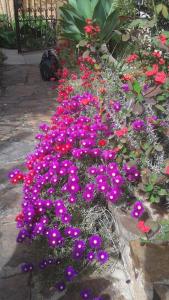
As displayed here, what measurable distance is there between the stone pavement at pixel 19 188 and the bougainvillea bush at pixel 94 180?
0.11m

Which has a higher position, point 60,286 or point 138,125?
point 138,125

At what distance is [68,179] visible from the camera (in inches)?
109

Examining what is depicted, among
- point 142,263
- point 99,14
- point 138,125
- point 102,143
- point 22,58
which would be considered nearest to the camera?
point 142,263

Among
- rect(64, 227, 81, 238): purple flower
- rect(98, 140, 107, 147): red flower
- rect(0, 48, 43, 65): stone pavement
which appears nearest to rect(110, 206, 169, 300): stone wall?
rect(64, 227, 81, 238): purple flower

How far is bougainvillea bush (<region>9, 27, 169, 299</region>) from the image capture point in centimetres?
252

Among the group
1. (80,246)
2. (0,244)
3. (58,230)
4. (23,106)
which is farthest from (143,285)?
(23,106)

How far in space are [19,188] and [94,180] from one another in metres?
0.89

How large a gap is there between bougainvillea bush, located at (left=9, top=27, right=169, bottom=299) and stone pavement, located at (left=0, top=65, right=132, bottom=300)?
0.11 m

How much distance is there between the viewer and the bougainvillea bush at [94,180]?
8.27 ft

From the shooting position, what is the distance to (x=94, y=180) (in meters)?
2.90

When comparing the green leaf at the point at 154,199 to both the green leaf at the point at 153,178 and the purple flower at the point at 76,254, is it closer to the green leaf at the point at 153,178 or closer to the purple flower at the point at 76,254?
the green leaf at the point at 153,178

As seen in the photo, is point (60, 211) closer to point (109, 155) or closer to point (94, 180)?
point (94, 180)

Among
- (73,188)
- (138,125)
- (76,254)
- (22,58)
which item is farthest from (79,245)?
(22,58)

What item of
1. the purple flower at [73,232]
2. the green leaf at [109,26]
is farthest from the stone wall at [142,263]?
the green leaf at [109,26]
